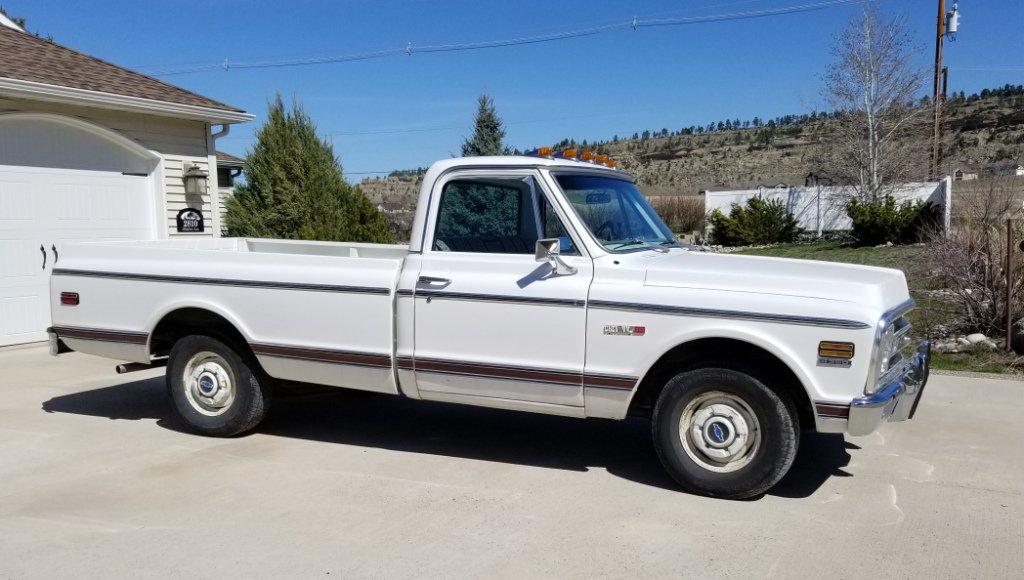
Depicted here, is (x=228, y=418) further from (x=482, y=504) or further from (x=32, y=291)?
(x=32, y=291)

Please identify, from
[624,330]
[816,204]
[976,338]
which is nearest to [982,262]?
[976,338]

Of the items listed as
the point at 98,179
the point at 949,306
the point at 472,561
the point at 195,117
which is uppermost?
the point at 195,117

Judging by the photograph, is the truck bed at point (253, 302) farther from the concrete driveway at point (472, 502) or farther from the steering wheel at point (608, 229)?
the steering wheel at point (608, 229)

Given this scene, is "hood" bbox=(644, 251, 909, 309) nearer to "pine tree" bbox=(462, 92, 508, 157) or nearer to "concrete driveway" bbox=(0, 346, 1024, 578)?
"concrete driveway" bbox=(0, 346, 1024, 578)

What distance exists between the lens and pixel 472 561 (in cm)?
402

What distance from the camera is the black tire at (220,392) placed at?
6020 millimetres

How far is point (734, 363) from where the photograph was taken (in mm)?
4766

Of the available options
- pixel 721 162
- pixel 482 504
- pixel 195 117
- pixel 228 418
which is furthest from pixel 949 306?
pixel 721 162

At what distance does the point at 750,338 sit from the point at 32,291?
9.17 m

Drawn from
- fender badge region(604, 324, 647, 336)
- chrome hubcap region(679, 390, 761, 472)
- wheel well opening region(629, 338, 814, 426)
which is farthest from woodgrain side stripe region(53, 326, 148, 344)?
chrome hubcap region(679, 390, 761, 472)

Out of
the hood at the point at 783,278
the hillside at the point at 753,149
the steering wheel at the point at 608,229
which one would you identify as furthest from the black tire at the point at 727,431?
the hillside at the point at 753,149

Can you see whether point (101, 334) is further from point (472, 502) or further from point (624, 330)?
point (624, 330)

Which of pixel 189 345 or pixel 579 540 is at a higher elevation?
pixel 189 345

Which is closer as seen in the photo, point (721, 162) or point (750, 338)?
point (750, 338)
